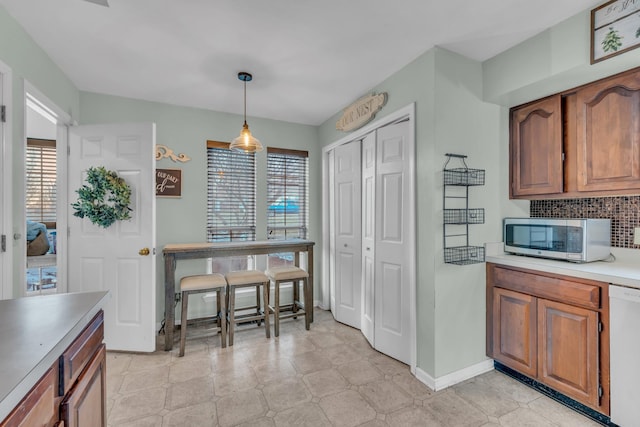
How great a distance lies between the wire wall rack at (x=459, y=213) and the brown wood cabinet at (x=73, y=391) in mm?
2157

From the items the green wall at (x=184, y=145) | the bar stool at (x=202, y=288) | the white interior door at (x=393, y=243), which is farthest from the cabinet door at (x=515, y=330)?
the green wall at (x=184, y=145)

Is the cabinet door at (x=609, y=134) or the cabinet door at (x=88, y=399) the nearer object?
the cabinet door at (x=88, y=399)

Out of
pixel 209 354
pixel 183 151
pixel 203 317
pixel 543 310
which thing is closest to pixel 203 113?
pixel 183 151

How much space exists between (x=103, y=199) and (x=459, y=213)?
3.05 m

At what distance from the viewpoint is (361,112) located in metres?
2.96

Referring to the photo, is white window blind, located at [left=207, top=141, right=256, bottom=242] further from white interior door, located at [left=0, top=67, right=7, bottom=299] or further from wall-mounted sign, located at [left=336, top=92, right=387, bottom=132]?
white interior door, located at [left=0, top=67, right=7, bottom=299]

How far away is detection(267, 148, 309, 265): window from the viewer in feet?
12.5

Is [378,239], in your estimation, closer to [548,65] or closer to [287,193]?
[287,193]

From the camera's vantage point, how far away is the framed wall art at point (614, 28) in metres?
1.65

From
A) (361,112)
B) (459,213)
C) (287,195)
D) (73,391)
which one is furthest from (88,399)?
(287,195)

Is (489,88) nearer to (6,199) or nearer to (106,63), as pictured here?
(106,63)

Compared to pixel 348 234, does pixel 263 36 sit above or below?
above

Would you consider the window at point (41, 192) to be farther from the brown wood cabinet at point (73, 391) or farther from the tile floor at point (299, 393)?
the brown wood cabinet at point (73, 391)

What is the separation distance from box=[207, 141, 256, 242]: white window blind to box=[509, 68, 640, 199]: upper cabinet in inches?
109
